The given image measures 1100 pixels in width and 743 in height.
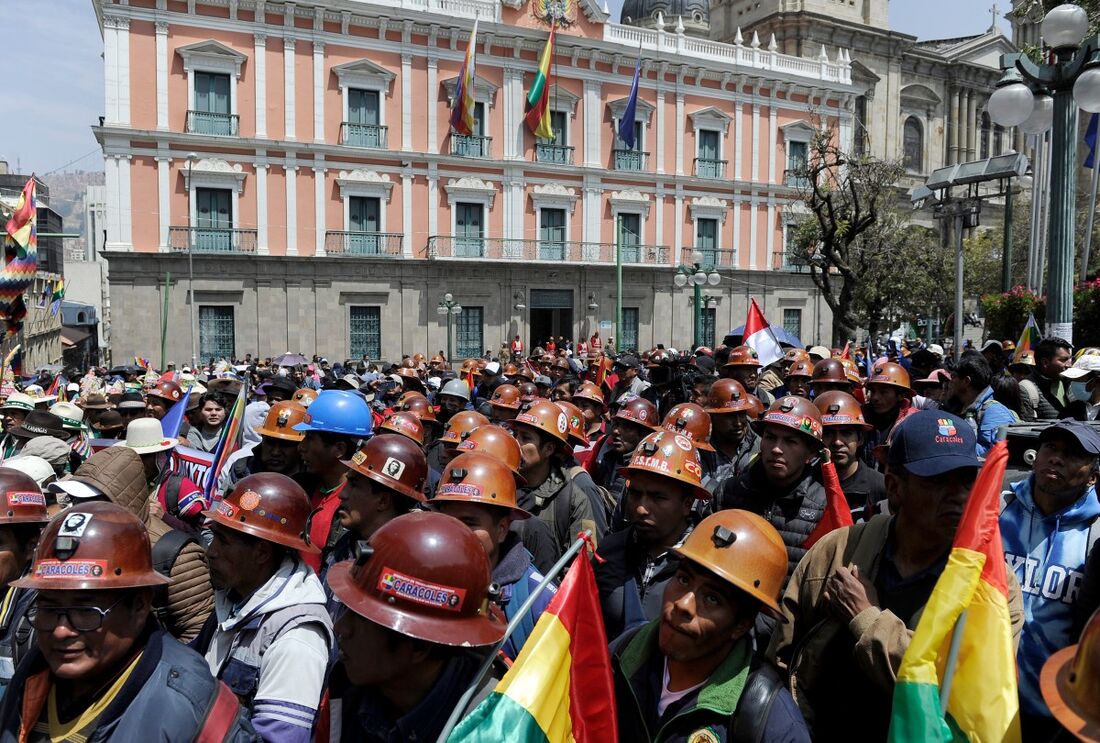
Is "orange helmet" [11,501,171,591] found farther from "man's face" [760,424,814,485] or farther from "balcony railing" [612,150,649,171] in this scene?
"balcony railing" [612,150,649,171]

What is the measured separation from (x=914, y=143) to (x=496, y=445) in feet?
176

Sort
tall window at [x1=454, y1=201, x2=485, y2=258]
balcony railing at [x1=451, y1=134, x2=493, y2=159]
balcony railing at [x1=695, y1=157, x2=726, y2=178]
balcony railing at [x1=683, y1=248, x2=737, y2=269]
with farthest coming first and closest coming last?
balcony railing at [x1=683, y1=248, x2=737, y2=269] < balcony railing at [x1=695, y1=157, x2=726, y2=178] < tall window at [x1=454, y1=201, x2=485, y2=258] < balcony railing at [x1=451, y1=134, x2=493, y2=159]

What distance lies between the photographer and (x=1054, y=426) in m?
3.53

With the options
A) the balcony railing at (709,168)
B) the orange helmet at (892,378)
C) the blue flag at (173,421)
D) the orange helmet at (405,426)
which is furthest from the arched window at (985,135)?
the blue flag at (173,421)

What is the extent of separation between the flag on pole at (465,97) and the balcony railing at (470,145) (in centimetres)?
165

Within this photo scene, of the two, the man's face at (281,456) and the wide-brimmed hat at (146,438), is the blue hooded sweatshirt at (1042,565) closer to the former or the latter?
the man's face at (281,456)

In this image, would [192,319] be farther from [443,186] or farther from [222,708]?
[222,708]

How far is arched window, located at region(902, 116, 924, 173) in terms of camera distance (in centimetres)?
5041

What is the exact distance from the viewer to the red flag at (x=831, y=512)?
3979mm

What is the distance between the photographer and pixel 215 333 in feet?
97.6

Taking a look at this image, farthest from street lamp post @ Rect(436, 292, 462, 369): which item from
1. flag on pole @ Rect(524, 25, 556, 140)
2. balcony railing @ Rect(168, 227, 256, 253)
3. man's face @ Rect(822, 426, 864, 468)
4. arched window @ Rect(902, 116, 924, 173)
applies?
arched window @ Rect(902, 116, 924, 173)

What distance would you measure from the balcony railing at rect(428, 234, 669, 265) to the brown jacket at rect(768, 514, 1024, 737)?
30.3 metres

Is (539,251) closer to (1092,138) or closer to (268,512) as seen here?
(1092,138)

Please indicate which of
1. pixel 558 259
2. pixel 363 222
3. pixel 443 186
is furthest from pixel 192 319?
pixel 558 259
